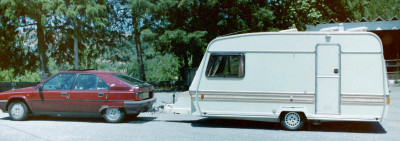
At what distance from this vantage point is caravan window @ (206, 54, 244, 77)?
29.7 feet

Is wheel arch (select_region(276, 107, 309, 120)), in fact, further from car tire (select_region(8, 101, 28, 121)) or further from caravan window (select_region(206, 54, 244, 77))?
car tire (select_region(8, 101, 28, 121))

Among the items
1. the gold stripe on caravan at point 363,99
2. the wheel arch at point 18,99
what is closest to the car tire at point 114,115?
the wheel arch at point 18,99

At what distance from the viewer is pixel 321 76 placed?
866cm

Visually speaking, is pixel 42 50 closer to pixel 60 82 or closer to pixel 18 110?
pixel 18 110

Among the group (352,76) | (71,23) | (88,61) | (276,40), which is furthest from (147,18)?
(352,76)

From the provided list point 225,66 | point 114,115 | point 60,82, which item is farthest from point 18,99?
point 225,66

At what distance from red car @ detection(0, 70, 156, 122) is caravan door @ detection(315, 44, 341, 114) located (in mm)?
4357

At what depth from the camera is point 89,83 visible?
9.84 m

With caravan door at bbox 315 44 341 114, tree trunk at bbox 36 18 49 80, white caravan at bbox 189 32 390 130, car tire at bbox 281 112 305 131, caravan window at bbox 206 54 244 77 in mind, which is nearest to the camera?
white caravan at bbox 189 32 390 130

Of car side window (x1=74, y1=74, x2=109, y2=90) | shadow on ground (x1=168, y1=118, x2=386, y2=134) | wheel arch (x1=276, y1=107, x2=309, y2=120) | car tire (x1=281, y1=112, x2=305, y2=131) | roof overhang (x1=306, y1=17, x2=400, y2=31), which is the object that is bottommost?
shadow on ground (x1=168, y1=118, x2=386, y2=134)

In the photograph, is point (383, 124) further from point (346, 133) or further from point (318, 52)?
point (318, 52)

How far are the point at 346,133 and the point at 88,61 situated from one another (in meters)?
17.2

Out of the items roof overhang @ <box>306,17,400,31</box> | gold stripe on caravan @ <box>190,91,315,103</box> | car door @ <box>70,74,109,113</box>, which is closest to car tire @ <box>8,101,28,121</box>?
car door @ <box>70,74,109,113</box>

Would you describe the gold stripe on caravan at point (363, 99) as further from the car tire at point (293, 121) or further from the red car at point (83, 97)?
the red car at point (83, 97)
